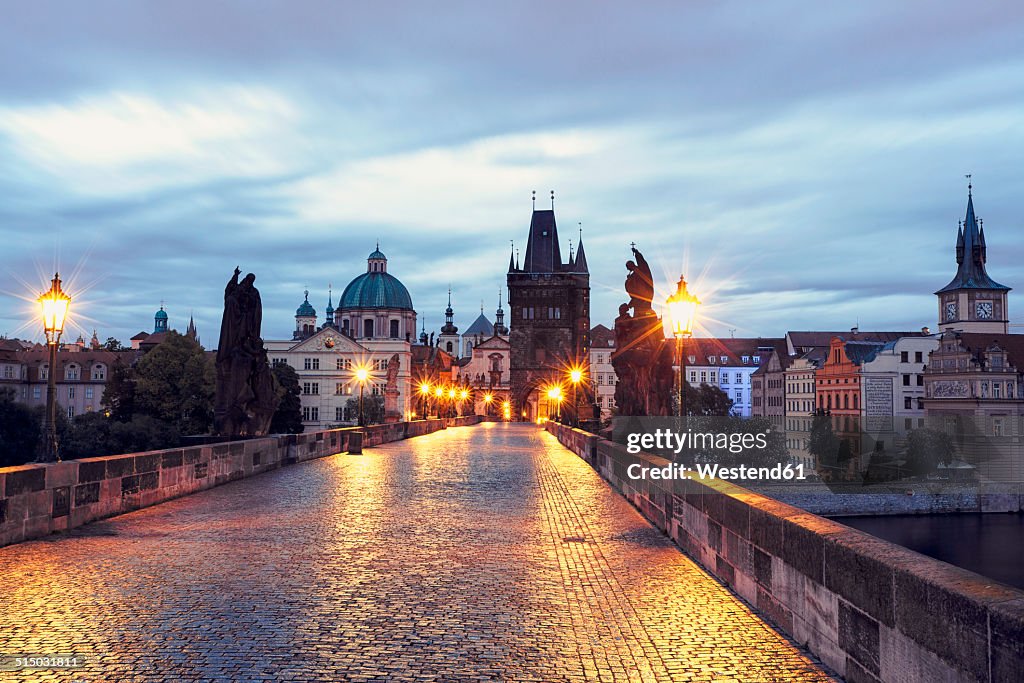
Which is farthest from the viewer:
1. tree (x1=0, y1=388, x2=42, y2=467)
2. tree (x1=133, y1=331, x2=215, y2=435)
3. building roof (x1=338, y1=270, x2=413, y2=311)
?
building roof (x1=338, y1=270, x2=413, y2=311)

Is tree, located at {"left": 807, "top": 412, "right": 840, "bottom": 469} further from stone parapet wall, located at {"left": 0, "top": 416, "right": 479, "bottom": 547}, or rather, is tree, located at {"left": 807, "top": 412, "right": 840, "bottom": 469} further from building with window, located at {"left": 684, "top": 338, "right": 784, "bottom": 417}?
stone parapet wall, located at {"left": 0, "top": 416, "right": 479, "bottom": 547}

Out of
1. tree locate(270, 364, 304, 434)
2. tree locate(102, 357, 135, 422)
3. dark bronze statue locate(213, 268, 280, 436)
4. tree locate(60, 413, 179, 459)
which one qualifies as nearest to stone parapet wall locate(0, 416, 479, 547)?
dark bronze statue locate(213, 268, 280, 436)

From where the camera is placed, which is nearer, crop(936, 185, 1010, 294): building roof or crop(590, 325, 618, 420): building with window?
crop(936, 185, 1010, 294): building roof

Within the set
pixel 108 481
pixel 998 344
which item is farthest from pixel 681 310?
pixel 998 344

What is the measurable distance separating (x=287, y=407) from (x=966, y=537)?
64.1 m

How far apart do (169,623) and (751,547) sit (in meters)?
4.67

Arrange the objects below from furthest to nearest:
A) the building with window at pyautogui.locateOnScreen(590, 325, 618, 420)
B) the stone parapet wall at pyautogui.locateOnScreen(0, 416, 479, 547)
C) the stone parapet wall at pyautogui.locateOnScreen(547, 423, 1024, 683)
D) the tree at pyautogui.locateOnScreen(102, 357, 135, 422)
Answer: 1. the building with window at pyautogui.locateOnScreen(590, 325, 618, 420)
2. the tree at pyautogui.locateOnScreen(102, 357, 135, 422)
3. the stone parapet wall at pyautogui.locateOnScreen(0, 416, 479, 547)
4. the stone parapet wall at pyautogui.locateOnScreen(547, 423, 1024, 683)

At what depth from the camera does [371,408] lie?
11525cm

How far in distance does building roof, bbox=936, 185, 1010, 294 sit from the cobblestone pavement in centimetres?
11925

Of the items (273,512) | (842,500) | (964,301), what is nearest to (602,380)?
(964,301)

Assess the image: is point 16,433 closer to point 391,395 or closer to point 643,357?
point 391,395

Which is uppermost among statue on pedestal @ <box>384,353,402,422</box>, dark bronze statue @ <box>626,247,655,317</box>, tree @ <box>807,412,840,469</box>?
dark bronze statue @ <box>626,247,655,317</box>

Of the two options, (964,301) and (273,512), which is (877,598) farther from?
(964,301)

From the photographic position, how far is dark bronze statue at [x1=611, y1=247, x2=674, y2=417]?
23.4 metres
